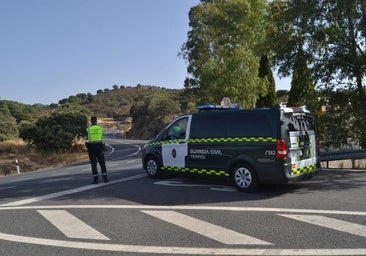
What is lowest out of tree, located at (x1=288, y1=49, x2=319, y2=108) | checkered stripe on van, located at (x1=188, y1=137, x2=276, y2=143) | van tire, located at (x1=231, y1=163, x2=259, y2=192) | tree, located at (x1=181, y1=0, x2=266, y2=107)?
van tire, located at (x1=231, y1=163, x2=259, y2=192)

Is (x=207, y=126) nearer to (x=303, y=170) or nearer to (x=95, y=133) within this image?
(x=303, y=170)

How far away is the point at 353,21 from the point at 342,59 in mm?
1148

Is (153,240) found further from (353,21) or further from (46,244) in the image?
(353,21)

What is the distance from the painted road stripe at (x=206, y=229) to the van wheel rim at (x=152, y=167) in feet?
13.0

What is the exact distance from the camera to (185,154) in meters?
10.8

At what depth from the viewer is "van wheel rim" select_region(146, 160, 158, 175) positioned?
1181 centimetres

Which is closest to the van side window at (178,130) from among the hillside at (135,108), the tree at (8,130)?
the hillside at (135,108)

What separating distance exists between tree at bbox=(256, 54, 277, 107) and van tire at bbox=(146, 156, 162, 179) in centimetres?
1332

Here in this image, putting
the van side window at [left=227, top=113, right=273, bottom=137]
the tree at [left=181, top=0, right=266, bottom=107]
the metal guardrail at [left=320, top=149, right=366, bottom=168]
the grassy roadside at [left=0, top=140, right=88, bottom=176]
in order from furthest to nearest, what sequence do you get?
the grassy roadside at [left=0, top=140, right=88, bottom=176] < the tree at [left=181, top=0, right=266, bottom=107] < the metal guardrail at [left=320, top=149, right=366, bottom=168] < the van side window at [left=227, top=113, right=273, bottom=137]

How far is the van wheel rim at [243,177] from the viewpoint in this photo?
9258mm

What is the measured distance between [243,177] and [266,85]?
52.1 ft

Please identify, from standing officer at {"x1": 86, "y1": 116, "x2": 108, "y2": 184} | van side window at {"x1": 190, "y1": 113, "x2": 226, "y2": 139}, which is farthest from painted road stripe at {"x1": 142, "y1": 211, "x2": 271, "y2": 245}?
standing officer at {"x1": 86, "y1": 116, "x2": 108, "y2": 184}

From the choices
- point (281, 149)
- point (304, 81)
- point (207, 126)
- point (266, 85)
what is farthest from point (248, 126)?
point (266, 85)

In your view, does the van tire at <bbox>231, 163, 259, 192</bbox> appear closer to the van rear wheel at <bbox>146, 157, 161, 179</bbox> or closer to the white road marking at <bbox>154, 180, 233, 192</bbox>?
the white road marking at <bbox>154, 180, 233, 192</bbox>
